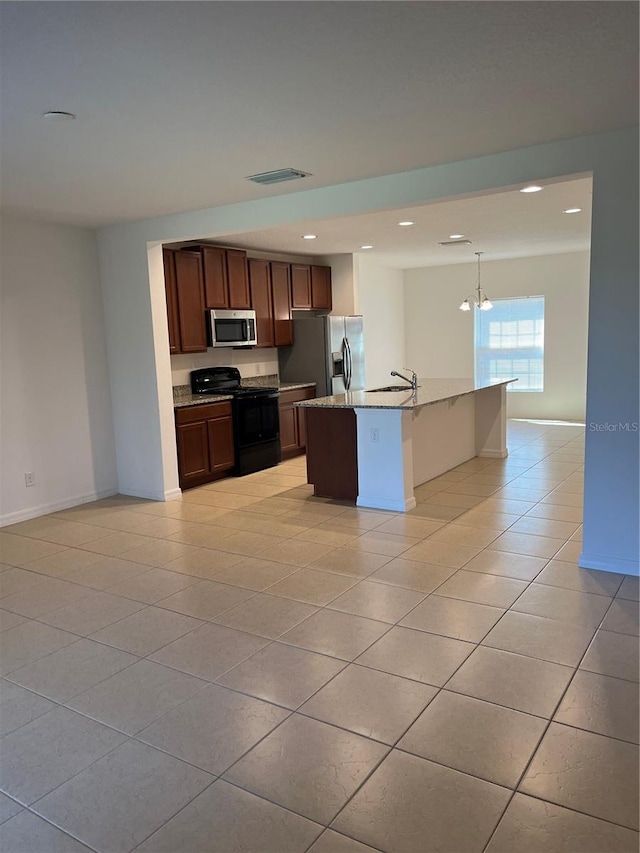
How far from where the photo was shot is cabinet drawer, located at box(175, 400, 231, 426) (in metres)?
5.83

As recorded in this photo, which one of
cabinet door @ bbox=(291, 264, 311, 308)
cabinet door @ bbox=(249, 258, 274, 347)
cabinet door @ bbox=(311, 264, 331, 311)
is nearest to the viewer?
cabinet door @ bbox=(249, 258, 274, 347)

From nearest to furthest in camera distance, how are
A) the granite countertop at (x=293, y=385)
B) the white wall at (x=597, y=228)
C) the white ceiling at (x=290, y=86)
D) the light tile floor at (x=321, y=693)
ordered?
the light tile floor at (x=321, y=693)
the white ceiling at (x=290, y=86)
the white wall at (x=597, y=228)
the granite countertop at (x=293, y=385)

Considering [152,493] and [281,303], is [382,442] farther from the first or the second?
[281,303]

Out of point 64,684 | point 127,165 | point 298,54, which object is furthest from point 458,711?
point 127,165

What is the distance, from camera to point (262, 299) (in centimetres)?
723

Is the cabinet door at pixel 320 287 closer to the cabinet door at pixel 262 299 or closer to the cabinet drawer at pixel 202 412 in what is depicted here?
the cabinet door at pixel 262 299

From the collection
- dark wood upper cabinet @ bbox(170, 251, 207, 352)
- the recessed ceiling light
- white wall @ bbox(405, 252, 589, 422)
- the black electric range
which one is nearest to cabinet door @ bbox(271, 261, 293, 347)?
the black electric range

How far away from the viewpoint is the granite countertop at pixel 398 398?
5000 millimetres

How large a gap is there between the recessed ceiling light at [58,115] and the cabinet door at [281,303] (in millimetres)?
4610

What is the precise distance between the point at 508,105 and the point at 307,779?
291cm

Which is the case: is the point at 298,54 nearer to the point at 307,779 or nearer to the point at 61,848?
the point at 307,779

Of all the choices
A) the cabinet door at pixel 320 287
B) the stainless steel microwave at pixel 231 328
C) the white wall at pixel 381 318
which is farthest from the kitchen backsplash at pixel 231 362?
the white wall at pixel 381 318

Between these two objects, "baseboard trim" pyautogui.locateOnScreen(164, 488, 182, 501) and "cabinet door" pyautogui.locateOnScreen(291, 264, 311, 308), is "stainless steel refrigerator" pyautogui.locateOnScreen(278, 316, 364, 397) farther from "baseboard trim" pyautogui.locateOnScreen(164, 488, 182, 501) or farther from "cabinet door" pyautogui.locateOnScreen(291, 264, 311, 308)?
"baseboard trim" pyautogui.locateOnScreen(164, 488, 182, 501)

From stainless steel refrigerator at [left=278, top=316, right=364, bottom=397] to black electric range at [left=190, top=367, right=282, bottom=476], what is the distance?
907 millimetres
